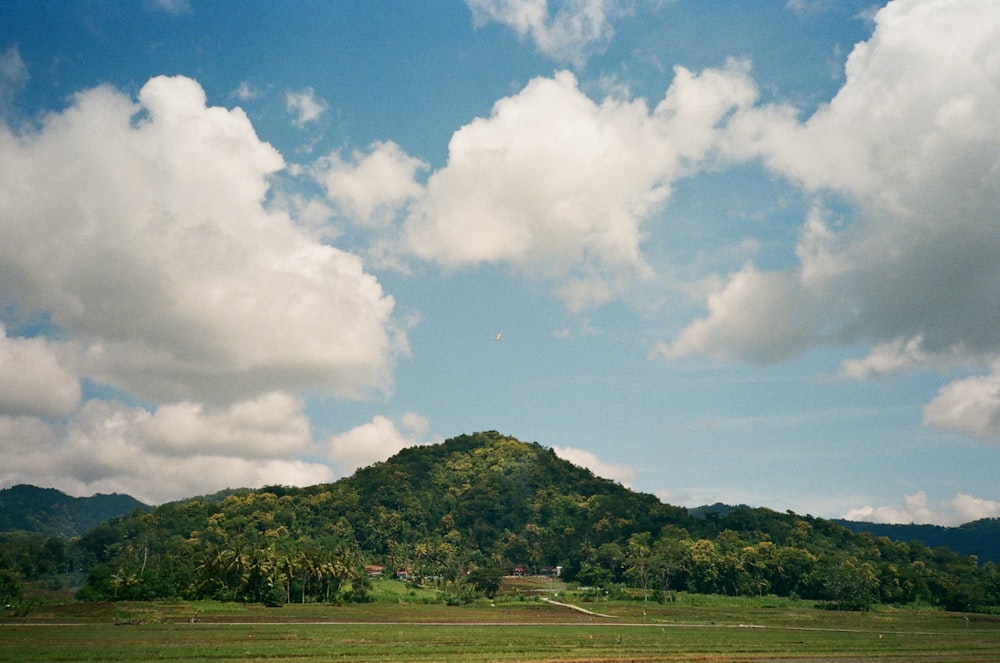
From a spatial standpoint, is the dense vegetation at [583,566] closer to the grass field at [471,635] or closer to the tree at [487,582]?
the tree at [487,582]

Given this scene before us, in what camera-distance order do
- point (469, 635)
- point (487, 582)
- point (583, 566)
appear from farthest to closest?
point (583, 566), point (487, 582), point (469, 635)

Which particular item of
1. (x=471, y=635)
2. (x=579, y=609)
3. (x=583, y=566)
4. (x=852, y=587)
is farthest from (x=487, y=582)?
(x=471, y=635)

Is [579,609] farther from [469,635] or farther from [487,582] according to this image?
[469,635]

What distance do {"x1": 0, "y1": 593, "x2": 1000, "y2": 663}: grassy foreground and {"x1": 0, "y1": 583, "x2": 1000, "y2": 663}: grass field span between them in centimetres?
12

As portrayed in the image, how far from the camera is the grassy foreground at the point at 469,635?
46781 millimetres

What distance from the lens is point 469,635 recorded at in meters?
60.3

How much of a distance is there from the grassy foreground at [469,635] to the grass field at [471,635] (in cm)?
12

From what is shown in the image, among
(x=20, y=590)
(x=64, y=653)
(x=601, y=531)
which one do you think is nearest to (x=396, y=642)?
(x=64, y=653)

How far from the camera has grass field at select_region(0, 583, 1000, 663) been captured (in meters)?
46.8

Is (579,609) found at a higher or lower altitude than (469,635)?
lower

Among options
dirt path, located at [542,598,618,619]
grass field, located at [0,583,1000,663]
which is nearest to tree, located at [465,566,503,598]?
dirt path, located at [542,598,618,619]

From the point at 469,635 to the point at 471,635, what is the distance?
0.19 meters

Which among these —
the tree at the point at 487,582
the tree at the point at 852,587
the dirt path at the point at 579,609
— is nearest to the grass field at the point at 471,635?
the dirt path at the point at 579,609

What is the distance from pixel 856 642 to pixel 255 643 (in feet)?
171
